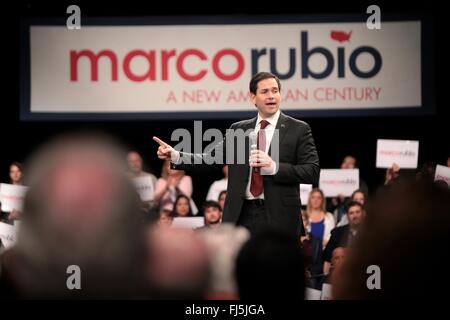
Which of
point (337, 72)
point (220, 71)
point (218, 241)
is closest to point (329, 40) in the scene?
point (337, 72)

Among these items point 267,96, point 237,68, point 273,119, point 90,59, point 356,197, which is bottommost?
point 356,197

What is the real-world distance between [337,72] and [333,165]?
121 cm

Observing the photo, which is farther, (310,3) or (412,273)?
(310,3)

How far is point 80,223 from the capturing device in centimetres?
122

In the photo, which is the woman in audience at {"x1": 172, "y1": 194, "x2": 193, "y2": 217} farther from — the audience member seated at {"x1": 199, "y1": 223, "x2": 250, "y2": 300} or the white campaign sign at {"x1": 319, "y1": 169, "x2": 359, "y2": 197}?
the audience member seated at {"x1": 199, "y1": 223, "x2": 250, "y2": 300}

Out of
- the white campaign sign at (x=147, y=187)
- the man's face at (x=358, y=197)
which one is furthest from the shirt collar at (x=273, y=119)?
the white campaign sign at (x=147, y=187)

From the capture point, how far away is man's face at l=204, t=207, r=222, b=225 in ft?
22.7

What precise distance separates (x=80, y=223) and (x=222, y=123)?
795 cm

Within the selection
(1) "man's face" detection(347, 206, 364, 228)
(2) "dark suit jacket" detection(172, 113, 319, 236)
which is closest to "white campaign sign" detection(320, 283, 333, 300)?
(2) "dark suit jacket" detection(172, 113, 319, 236)

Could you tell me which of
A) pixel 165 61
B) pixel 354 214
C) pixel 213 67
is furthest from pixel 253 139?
pixel 165 61

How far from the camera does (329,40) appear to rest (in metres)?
8.62

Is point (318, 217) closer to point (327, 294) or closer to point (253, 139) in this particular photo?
point (253, 139)
